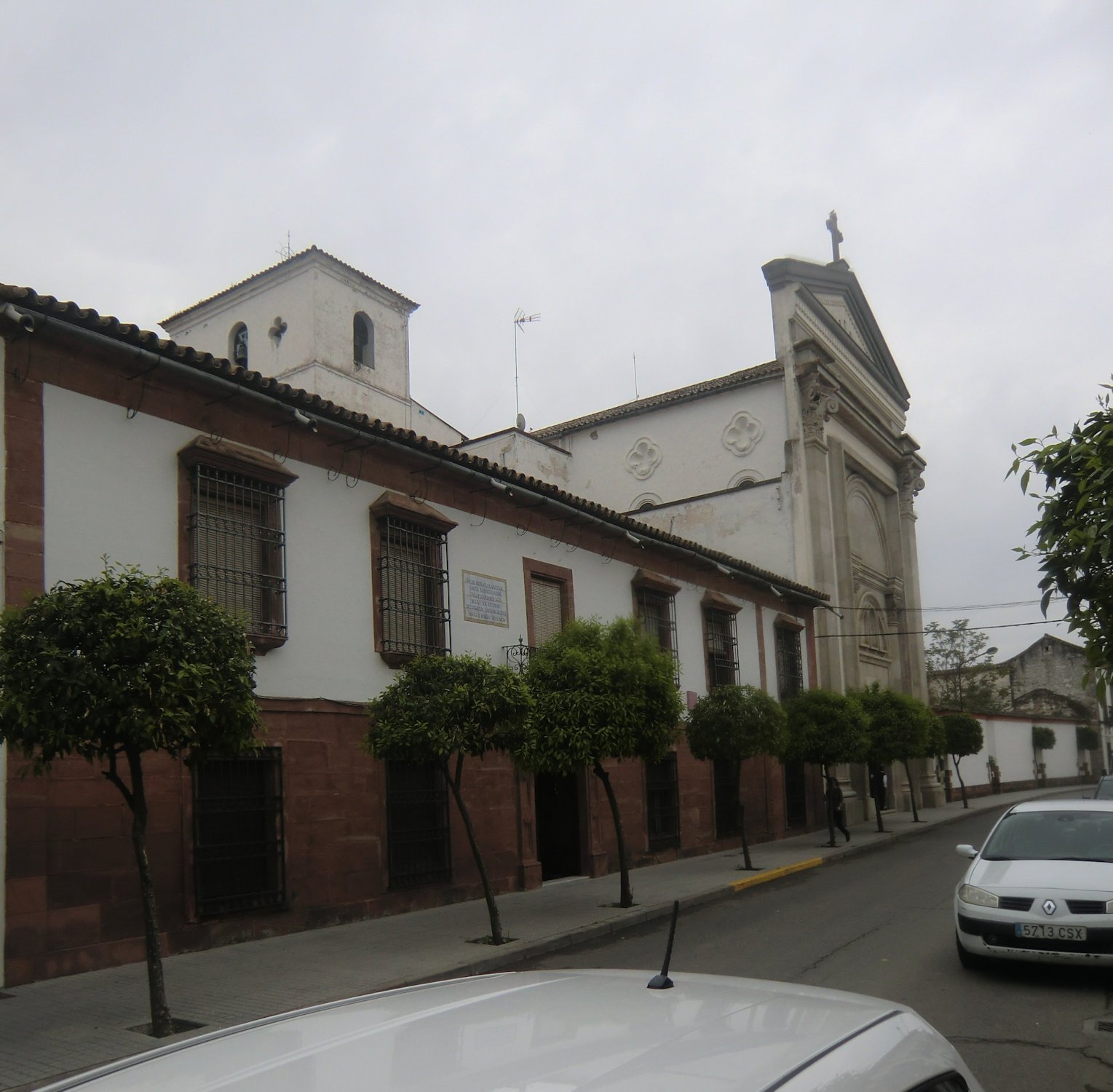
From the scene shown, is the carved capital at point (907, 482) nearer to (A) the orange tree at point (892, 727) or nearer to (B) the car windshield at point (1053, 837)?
(A) the orange tree at point (892, 727)

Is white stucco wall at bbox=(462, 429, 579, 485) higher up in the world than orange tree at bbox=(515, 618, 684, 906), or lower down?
higher up

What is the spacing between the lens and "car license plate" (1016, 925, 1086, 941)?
8203 millimetres

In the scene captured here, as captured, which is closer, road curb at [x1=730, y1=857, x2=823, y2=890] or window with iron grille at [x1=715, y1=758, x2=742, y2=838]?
road curb at [x1=730, y1=857, x2=823, y2=890]

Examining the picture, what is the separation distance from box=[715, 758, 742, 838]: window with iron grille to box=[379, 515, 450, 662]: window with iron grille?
381 inches

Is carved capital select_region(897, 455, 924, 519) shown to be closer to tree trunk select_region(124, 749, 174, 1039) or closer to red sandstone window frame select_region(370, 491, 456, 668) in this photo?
red sandstone window frame select_region(370, 491, 456, 668)

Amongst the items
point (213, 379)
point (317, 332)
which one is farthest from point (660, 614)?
point (317, 332)

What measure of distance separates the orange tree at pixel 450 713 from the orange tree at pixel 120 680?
342 centimetres

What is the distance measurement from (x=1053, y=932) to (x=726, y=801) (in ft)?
49.4

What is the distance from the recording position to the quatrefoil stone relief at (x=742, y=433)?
98.8 ft

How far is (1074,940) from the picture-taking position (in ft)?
26.9

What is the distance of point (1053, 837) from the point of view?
31.1 feet

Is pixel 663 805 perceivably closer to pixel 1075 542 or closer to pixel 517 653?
pixel 517 653

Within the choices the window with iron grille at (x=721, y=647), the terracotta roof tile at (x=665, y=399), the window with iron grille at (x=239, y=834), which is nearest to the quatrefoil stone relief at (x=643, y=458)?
the terracotta roof tile at (x=665, y=399)

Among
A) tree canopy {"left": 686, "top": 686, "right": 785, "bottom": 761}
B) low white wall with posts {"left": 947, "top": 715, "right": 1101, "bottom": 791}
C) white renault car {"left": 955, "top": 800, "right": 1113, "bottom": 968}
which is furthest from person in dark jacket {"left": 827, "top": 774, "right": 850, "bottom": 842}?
low white wall with posts {"left": 947, "top": 715, "right": 1101, "bottom": 791}
